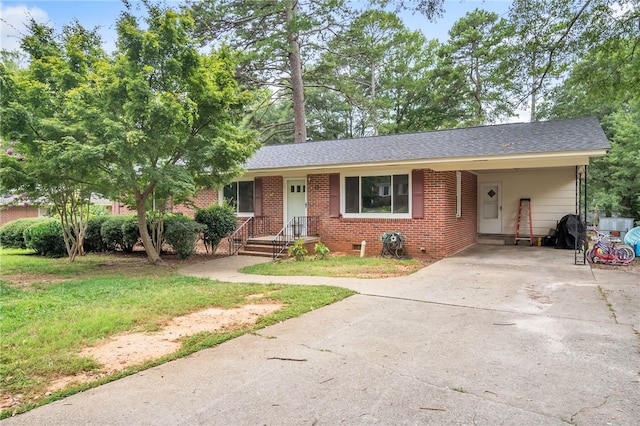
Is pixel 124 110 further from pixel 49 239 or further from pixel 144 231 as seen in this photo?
pixel 49 239

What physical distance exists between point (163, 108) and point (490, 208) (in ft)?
39.4

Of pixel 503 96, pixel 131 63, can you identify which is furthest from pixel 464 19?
pixel 131 63

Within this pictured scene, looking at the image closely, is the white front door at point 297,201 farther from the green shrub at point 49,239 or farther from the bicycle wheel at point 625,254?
the bicycle wheel at point 625,254

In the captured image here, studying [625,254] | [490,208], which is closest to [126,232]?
[490,208]

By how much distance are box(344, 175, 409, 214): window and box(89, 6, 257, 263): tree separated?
3.64 m

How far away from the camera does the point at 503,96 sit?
22266 mm

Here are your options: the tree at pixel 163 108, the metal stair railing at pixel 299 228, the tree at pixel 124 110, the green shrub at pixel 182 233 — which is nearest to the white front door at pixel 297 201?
the metal stair railing at pixel 299 228

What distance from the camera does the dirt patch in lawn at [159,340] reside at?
3.41 meters

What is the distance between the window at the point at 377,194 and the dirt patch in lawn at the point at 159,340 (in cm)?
629

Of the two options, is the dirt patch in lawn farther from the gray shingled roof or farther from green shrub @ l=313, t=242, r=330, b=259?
the gray shingled roof

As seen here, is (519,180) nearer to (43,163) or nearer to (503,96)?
(503,96)

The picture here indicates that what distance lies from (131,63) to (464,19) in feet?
67.1

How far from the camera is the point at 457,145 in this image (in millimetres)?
10359

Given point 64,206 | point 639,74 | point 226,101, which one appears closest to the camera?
point 226,101
